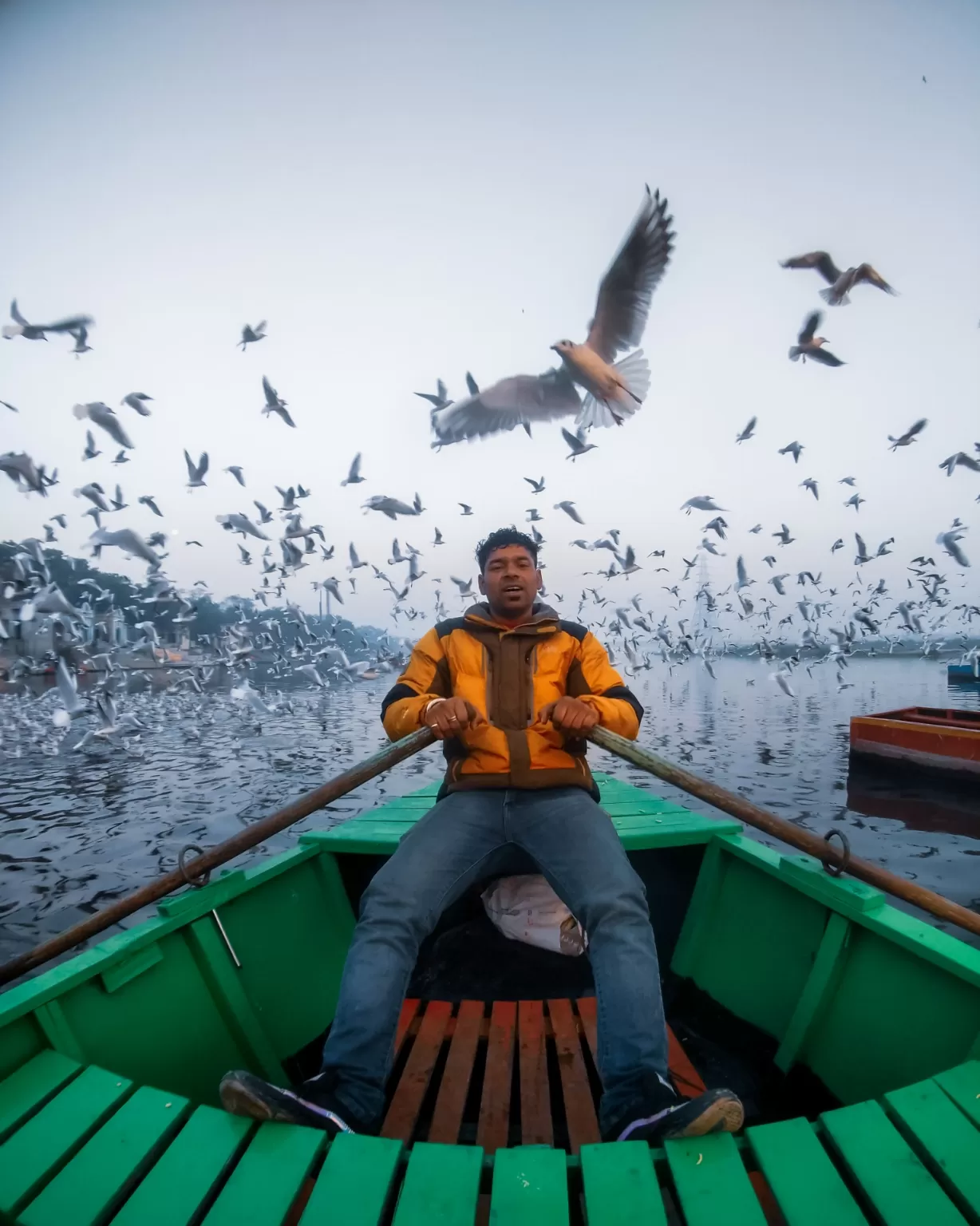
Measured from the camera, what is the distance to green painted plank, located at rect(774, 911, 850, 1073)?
303 cm

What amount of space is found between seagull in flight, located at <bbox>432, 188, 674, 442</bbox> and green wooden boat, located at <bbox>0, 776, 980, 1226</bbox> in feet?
27.3

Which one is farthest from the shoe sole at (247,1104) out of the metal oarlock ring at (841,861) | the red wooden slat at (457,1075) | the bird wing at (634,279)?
the bird wing at (634,279)

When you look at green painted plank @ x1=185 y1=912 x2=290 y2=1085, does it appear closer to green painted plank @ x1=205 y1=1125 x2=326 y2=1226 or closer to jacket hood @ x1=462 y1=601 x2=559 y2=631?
green painted plank @ x1=205 y1=1125 x2=326 y2=1226

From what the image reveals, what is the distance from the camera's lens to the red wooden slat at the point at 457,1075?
2.70m

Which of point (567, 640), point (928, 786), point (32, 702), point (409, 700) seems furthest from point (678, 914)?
point (32, 702)

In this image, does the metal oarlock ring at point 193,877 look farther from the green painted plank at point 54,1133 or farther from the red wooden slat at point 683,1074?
the red wooden slat at point 683,1074

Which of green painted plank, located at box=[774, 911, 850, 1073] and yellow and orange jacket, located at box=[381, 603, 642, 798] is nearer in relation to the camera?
green painted plank, located at box=[774, 911, 850, 1073]

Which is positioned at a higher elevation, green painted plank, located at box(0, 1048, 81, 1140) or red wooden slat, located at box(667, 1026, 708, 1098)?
green painted plank, located at box(0, 1048, 81, 1140)

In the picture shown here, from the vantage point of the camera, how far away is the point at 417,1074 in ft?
10.0

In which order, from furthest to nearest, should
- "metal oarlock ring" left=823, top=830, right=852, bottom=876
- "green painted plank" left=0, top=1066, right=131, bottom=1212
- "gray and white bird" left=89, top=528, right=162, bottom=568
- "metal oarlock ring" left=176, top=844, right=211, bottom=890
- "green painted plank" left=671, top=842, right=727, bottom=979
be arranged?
1. "gray and white bird" left=89, top=528, right=162, bottom=568
2. "green painted plank" left=671, top=842, right=727, bottom=979
3. "metal oarlock ring" left=176, top=844, right=211, bottom=890
4. "metal oarlock ring" left=823, top=830, right=852, bottom=876
5. "green painted plank" left=0, top=1066, right=131, bottom=1212

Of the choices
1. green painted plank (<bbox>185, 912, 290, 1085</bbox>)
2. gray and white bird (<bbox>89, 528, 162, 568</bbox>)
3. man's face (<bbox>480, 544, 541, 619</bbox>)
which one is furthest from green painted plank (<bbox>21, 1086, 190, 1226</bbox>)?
gray and white bird (<bbox>89, 528, 162, 568</bbox>)

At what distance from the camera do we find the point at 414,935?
2.55 m

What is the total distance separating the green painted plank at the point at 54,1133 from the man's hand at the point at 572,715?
213 cm

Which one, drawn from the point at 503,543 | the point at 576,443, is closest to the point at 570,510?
the point at 576,443
